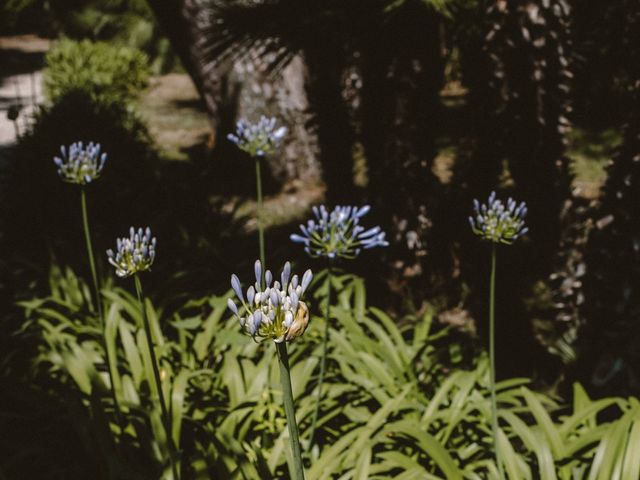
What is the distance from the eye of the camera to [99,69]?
11.5 m

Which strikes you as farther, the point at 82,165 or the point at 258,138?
the point at 258,138

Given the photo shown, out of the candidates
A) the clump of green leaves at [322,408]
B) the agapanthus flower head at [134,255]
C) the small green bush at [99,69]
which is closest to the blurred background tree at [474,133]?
the clump of green leaves at [322,408]

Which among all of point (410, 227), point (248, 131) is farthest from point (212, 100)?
point (248, 131)

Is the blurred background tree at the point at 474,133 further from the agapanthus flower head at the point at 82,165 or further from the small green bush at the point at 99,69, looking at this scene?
the small green bush at the point at 99,69

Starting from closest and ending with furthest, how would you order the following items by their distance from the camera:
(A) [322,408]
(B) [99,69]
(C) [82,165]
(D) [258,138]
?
(C) [82,165], (D) [258,138], (A) [322,408], (B) [99,69]

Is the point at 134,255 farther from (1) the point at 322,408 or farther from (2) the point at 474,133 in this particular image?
(2) the point at 474,133

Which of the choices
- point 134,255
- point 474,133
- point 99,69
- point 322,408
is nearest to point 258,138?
point 134,255

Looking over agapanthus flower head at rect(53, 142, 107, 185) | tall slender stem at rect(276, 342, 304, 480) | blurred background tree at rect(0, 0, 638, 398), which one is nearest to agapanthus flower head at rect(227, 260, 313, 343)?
tall slender stem at rect(276, 342, 304, 480)

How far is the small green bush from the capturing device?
34.2 feet

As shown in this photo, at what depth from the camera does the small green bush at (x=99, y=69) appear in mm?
10429

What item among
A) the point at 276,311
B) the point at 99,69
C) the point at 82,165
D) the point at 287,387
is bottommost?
the point at 287,387

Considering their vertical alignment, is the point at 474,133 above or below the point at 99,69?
below

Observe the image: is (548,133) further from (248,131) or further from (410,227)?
(248,131)

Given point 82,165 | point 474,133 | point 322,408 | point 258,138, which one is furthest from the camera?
point 474,133
